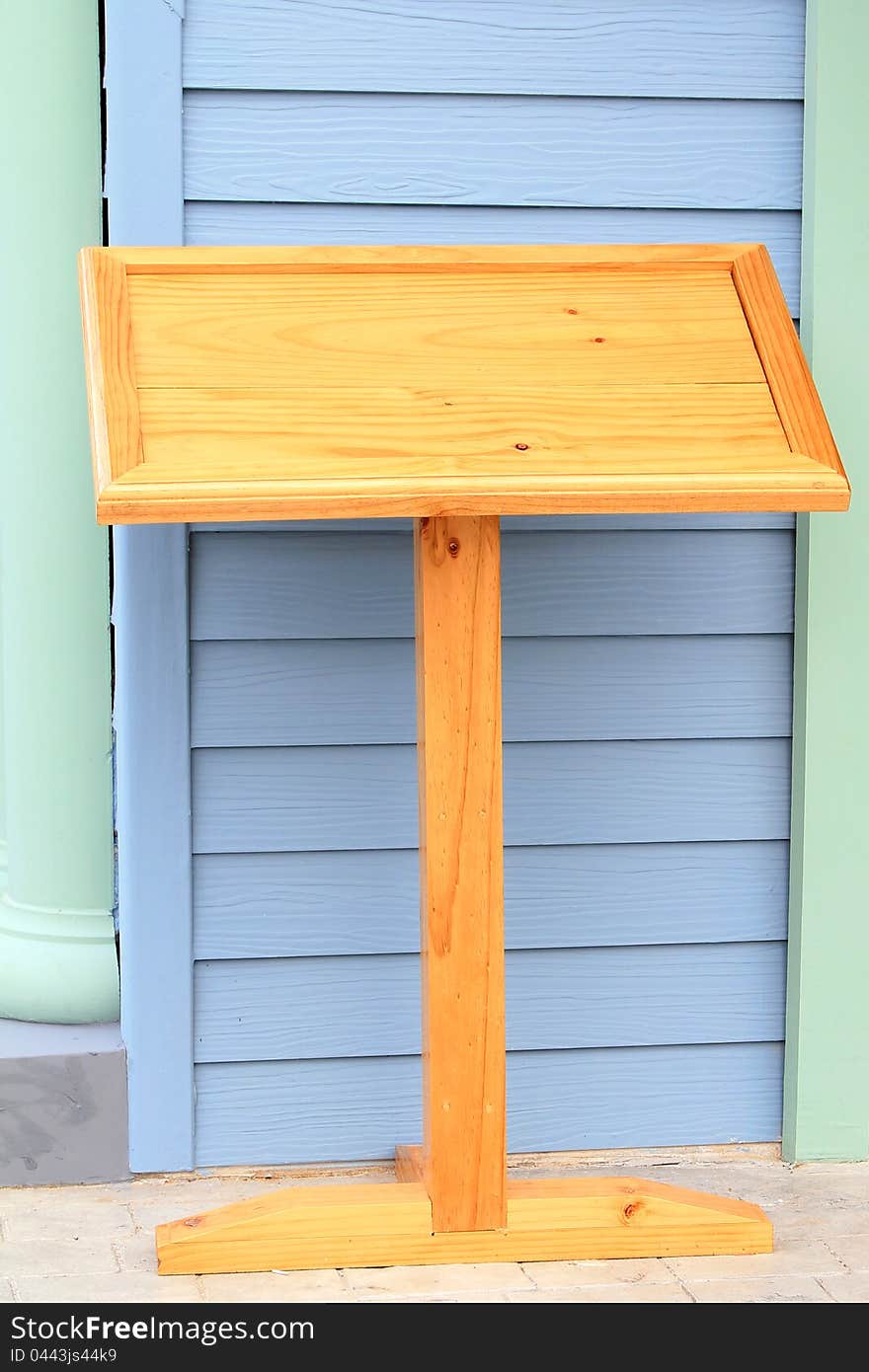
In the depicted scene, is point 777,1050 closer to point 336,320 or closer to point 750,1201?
point 750,1201

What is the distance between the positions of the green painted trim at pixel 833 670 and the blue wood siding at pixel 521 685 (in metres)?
0.05

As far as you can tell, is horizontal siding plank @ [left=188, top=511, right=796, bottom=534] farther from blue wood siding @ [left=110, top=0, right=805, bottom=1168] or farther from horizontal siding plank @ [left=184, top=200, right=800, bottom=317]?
horizontal siding plank @ [left=184, top=200, right=800, bottom=317]

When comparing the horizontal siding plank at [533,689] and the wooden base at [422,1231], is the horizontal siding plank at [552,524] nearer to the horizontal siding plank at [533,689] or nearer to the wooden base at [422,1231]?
the horizontal siding plank at [533,689]

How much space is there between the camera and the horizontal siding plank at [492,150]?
7.48ft

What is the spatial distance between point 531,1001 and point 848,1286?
26.3 inches

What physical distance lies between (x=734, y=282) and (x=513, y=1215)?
1.40 metres

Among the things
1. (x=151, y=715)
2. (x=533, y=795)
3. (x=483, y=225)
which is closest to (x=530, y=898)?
(x=533, y=795)

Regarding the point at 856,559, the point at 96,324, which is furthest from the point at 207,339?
the point at 856,559

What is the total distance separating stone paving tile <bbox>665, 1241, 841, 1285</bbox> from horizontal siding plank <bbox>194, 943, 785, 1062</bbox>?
1.42ft

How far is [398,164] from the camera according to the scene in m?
2.31

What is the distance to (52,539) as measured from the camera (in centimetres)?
248

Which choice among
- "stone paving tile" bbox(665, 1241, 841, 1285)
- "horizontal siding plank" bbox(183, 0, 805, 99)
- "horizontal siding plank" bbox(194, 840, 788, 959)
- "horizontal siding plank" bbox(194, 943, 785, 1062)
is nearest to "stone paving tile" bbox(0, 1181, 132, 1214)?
"horizontal siding plank" bbox(194, 943, 785, 1062)

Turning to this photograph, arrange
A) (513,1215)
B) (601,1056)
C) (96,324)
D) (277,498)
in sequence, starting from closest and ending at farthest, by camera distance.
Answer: (277,498)
(96,324)
(513,1215)
(601,1056)

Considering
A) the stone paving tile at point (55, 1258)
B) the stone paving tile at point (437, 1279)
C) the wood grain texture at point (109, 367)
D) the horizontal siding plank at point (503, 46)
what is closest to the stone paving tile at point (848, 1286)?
the stone paving tile at point (437, 1279)
